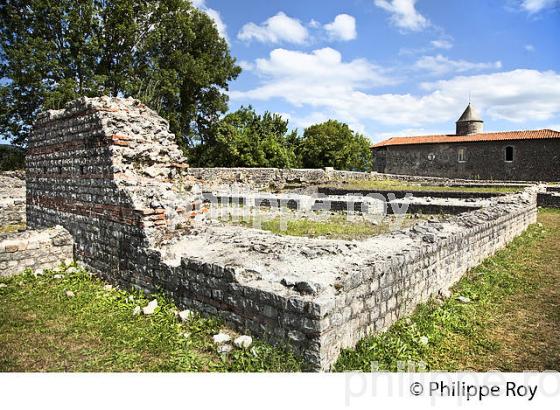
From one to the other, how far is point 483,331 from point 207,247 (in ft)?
12.7

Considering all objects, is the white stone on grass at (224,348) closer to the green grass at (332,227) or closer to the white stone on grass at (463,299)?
the white stone on grass at (463,299)

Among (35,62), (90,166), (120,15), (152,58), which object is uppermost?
(120,15)

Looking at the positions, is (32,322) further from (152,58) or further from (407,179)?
(407,179)

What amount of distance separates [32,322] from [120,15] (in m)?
25.3

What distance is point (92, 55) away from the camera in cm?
2462

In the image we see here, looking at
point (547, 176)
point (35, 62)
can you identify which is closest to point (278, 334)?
point (35, 62)

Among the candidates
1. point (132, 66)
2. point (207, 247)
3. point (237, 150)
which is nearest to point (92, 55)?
point (132, 66)

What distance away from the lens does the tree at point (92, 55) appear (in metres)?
22.6

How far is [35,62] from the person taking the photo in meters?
22.3

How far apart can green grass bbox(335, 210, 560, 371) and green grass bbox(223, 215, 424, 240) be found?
298cm

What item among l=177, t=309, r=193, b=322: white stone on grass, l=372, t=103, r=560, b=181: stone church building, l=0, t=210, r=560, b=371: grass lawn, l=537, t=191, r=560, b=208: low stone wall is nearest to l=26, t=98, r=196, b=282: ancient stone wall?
l=0, t=210, r=560, b=371: grass lawn

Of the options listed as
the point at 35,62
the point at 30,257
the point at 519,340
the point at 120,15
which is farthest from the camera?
the point at 120,15

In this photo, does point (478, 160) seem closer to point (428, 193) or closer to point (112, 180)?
point (428, 193)

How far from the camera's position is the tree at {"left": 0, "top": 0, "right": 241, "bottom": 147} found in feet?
74.2
